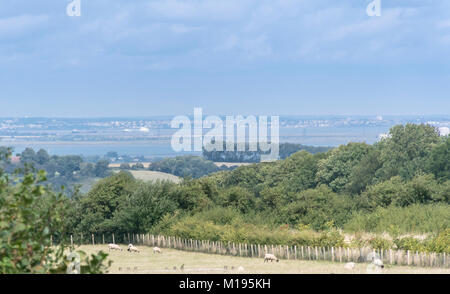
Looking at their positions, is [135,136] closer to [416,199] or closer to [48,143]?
[48,143]

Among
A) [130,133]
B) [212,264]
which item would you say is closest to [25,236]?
[212,264]

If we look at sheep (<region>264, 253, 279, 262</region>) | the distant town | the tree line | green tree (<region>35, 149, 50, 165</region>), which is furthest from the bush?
the distant town

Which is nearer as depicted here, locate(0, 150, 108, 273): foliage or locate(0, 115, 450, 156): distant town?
locate(0, 150, 108, 273): foliage

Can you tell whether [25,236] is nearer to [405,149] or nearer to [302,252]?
[302,252]

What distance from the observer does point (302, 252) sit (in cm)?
3700

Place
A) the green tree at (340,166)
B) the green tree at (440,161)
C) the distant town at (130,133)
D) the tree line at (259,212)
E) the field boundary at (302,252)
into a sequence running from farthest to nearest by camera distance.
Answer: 1. the distant town at (130,133)
2. the green tree at (340,166)
3. the green tree at (440,161)
4. the tree line at (259,212)
5. the field boundary at (302,252)

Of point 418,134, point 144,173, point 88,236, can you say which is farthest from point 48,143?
point 88,236

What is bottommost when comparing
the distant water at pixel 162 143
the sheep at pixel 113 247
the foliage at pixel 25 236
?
the distant water at pixel 162 143

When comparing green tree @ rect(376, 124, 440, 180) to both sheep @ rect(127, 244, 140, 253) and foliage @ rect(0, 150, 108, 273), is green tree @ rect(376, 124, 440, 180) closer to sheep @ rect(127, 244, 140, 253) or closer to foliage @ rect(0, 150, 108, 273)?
sheep @ rect(127, 244, 140, 253)

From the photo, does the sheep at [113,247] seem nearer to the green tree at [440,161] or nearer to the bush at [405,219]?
the bush at [405,219]

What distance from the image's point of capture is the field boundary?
33.5 m

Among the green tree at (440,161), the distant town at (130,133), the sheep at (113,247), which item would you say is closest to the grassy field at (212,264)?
the sheep at (113,247)

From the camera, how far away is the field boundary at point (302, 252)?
33.5 metres
